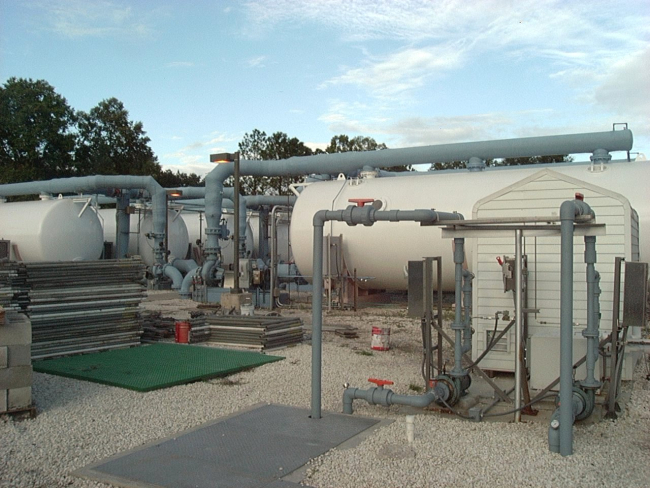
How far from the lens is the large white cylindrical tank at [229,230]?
29031 mm

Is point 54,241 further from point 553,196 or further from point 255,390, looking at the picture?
point 553,196

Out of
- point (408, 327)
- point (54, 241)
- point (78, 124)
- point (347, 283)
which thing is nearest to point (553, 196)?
point (408, 327)

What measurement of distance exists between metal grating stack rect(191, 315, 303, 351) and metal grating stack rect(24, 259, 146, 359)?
1.28 meters

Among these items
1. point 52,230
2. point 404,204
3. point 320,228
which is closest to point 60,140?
point 52,230

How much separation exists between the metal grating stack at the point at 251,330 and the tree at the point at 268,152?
37973 millimetres

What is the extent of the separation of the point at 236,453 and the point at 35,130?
48.6 m

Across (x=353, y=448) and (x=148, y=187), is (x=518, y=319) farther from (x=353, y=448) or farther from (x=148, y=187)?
(x=148, y=187)

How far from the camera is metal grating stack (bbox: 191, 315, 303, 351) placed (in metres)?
11.5

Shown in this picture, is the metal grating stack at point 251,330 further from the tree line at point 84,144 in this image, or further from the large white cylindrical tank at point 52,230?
the tree line at point 84,144

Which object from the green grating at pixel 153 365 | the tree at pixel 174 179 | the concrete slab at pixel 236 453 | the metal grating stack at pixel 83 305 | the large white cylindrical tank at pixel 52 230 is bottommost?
the green grating at pixel 153 365

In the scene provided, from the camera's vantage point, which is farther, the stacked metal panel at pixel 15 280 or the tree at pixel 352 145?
the tree at pixel 352 145

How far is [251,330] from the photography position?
11531 mm

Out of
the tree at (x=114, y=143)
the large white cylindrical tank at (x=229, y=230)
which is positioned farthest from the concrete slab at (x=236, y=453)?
the tree at (x=114, y=143)

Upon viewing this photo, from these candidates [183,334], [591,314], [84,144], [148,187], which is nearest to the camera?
[591,314]
